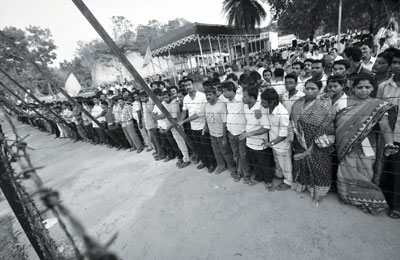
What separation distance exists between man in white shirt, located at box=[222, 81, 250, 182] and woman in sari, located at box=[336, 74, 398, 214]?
1.27 m

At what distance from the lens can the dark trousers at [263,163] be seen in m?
3.26

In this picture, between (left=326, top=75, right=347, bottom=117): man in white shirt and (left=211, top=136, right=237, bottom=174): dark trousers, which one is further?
(left=211, top=136, right=237, bottom=174): dark trousers

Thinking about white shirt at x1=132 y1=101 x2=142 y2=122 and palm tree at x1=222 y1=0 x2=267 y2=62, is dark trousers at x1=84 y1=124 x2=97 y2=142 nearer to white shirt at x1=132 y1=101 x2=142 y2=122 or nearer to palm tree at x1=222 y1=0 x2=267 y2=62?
white shirt at x1=132 y1=101 x2=142 y2=122

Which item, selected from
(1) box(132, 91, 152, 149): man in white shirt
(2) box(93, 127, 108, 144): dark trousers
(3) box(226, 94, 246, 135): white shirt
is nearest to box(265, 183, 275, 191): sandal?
(3) box(226, 94, 246, 135): white shirt

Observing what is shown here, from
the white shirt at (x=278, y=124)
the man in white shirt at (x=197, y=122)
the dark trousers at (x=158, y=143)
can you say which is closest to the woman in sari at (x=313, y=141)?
the white shirt at (x=278, y=124)

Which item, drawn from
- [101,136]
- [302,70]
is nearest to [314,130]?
[302,70]

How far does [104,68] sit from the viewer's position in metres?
38.6

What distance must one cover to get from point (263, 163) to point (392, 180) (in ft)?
4.82

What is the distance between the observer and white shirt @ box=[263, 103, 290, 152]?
279cm

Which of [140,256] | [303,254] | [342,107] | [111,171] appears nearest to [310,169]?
[342,107]

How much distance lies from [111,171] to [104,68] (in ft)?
126

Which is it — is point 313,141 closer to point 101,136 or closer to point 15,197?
point 15,197

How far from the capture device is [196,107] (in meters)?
3.93

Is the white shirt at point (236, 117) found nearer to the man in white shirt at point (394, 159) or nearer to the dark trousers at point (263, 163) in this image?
the dark trousers at point (263, 163)
